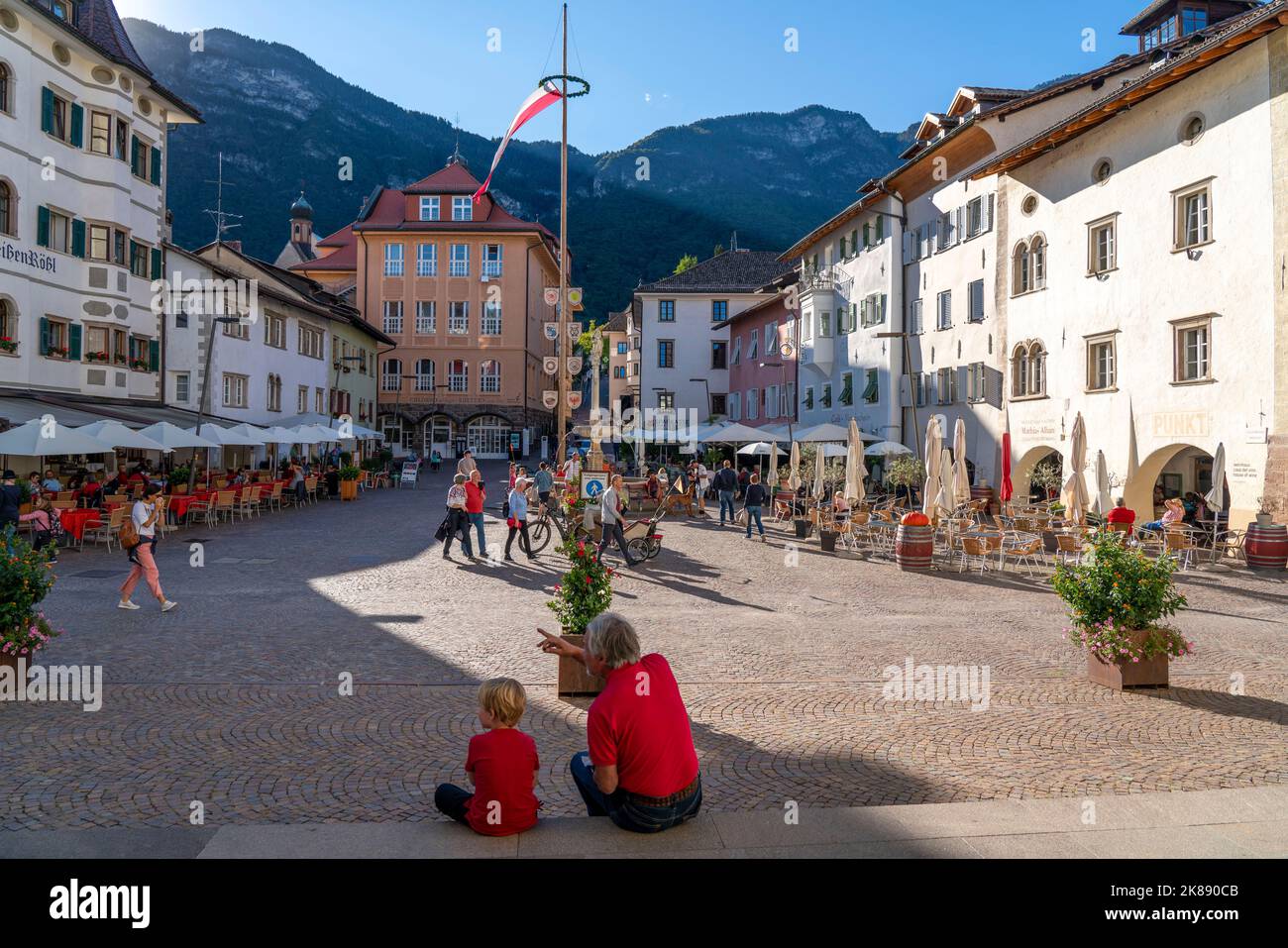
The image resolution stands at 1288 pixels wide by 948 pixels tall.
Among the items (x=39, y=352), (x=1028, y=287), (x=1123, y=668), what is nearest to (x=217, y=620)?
(x=1123, y=668)

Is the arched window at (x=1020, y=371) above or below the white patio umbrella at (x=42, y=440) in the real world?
above

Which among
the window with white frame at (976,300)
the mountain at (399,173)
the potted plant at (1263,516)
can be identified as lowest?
the potted plant at (1263,516)

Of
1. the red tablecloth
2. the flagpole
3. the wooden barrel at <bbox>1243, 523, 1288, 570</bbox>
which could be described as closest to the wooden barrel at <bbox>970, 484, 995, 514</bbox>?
the wooden barrel at <bbox>1243, 523, 1288, 570</bbox>

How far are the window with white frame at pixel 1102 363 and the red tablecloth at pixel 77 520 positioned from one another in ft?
76.7

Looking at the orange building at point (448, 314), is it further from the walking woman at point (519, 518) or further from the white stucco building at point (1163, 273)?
the walking woman at point (519, 518)

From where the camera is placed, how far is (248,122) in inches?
5876

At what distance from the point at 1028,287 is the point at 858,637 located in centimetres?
1960

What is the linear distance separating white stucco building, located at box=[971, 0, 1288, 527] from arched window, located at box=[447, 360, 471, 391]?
4428 cm

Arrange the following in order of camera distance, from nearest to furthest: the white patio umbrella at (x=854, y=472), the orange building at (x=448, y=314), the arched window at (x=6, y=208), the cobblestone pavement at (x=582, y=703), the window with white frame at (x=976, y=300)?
the cobblestone pavement at (x=582, y=703)
the white patio umbrella at (x=854, y=472)
the arched window at (x=6, y=208)
the window with white frame at (x=976, y=300)
the orange building at (x=448, y=314)

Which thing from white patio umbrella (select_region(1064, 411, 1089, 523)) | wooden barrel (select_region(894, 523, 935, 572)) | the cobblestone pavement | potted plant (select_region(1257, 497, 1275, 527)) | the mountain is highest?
the mountain

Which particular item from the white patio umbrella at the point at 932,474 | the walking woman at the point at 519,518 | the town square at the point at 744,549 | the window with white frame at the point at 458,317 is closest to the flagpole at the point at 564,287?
the town square at the point at 744,549

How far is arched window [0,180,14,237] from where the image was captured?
26.7 meters

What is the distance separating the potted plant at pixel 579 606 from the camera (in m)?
8.27

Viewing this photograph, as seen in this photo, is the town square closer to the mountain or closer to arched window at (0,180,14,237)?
arched window at (0,180,14,237)
